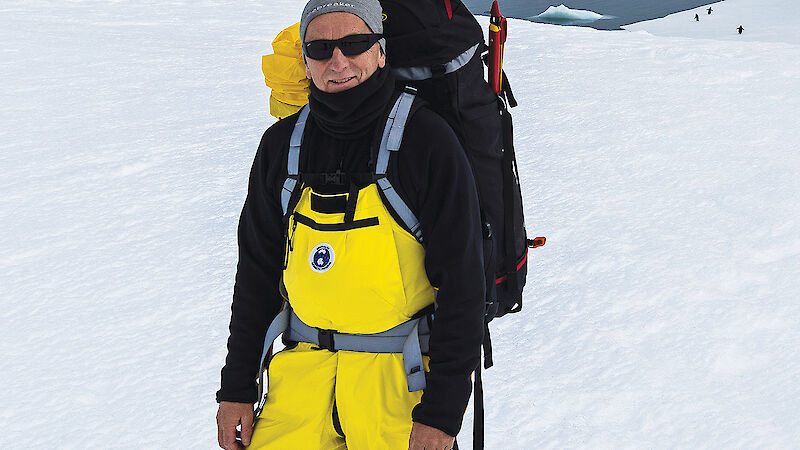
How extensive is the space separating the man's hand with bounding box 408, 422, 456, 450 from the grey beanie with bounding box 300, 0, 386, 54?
0.77 metres

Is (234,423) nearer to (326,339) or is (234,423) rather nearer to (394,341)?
(326,339)

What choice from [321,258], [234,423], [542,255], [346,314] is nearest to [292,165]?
[321,258]

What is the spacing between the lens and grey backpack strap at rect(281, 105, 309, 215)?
1.41 meters

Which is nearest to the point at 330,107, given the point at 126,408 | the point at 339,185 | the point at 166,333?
the point at 339,185

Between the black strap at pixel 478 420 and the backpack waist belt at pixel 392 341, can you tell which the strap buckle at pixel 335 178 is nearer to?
the backpack waist belt at pixel 392 341

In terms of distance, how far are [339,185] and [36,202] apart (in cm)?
353

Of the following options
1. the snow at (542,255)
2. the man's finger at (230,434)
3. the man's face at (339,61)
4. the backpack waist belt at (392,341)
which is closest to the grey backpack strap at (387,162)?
the man's face at (339,61)

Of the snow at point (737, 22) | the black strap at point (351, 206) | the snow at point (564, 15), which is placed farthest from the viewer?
the snow at point (564, 15)

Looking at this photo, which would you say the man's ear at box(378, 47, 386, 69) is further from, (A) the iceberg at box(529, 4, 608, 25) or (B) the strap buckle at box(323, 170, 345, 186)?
(A) the iceberg at box(529, 4, 608, 25)

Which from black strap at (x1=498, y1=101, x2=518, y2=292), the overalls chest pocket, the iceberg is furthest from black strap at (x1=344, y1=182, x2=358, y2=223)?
the iceberg

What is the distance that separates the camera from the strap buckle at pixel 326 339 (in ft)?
4.79

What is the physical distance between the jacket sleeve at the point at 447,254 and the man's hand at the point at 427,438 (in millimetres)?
14

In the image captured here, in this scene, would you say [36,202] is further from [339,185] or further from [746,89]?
[746,89]

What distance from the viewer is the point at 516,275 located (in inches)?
63.8
